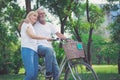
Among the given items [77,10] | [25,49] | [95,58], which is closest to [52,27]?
[25,49]

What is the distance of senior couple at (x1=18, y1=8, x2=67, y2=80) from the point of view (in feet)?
24.8

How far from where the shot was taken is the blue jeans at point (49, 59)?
766 cm

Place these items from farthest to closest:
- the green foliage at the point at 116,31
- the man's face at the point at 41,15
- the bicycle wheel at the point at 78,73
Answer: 1. the green foliage at the point at 116,31
2. the man's face at the point at 41,15
3. the bicycle wheel at the point at 78,73

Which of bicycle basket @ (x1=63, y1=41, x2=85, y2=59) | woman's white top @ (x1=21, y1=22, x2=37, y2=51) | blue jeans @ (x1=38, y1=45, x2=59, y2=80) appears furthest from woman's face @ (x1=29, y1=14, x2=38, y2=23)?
bicycle basket @ (x1=63, y1=41, x2=85, y2=59)

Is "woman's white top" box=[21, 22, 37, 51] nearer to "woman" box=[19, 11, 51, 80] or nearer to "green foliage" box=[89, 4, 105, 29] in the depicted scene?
"woman" box=[19, 11, 51, 80]

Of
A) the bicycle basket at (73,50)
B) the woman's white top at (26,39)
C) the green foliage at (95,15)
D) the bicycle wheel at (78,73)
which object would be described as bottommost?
the bicycle wheel at (78,73)

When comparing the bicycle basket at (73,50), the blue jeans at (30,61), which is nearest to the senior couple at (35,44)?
the blue jeans at (30,61)

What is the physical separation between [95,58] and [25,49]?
64691 millimetres

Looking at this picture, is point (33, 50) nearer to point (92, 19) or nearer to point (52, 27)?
point (52, 27)

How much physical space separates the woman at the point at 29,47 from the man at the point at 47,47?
0.16m

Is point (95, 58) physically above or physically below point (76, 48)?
below

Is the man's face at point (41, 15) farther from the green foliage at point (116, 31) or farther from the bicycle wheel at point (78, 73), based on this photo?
the green foliage at point (116, 31)

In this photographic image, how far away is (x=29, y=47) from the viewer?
761 cm

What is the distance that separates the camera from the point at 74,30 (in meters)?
33.6
